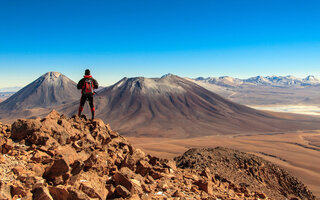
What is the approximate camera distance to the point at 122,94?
94.8 meters

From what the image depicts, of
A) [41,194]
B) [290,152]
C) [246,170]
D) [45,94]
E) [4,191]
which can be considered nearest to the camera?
[4,191]

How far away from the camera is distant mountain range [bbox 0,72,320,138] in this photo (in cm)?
6488

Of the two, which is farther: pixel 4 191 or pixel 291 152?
pixel 291 152

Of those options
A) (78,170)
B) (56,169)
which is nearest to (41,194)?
(56,169)

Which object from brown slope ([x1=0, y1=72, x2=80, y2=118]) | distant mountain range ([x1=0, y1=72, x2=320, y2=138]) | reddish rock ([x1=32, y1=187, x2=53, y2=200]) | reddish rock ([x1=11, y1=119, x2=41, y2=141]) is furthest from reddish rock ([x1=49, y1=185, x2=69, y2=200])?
brown slope ([x1=0, y1=72, x2=80, y2=118])

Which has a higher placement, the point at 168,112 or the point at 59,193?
the point at 59,193

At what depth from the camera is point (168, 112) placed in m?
79.8

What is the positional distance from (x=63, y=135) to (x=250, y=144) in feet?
138

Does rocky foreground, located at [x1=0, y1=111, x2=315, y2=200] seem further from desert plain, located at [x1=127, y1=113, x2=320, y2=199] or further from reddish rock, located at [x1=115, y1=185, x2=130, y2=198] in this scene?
desert plain, located at [x1=127, y1=113, x2=320, y2=199]

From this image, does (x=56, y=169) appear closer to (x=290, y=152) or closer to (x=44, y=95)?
(x=290, y=152)

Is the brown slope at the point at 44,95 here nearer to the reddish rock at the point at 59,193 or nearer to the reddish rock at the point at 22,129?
the reddish rock at the point at 22,129

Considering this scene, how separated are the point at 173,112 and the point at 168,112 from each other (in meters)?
1.66

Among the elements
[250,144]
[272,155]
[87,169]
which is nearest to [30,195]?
[87,169]

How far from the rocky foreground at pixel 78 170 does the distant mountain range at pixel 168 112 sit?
50.7 m
